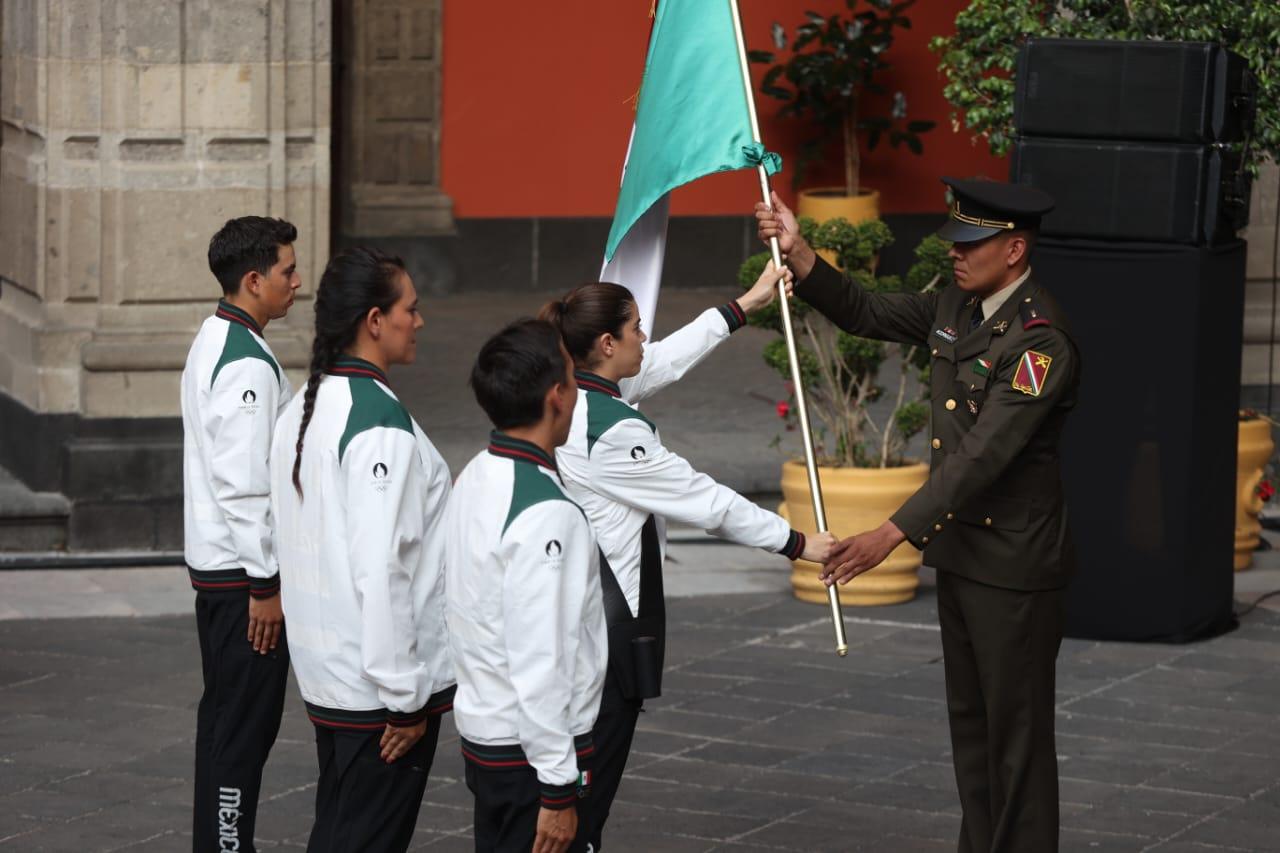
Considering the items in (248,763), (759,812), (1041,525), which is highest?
(1041,525)

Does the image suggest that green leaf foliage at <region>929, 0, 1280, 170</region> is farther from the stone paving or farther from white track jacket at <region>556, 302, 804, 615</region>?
white track jacket at <region>556, 302, 804, 615</region>

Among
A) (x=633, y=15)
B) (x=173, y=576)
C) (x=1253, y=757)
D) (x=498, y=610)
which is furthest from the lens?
(x=633, y=15)

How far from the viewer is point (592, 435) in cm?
470

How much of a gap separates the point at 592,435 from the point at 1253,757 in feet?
9.83

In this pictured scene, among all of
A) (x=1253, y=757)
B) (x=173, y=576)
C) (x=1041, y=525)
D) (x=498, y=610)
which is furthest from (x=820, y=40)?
(x=498, y=610)

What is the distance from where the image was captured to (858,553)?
5.07m

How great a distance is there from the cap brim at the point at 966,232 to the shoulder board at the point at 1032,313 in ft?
0.61

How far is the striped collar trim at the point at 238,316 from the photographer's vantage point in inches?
200

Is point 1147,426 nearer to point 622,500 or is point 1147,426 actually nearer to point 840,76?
point 622,500

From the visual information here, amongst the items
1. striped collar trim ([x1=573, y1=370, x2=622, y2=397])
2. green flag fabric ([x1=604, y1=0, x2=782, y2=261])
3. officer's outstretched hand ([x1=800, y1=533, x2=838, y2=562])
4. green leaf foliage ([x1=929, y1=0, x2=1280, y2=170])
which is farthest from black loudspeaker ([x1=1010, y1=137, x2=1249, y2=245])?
striped collar trim ([x1=573, y1=370, x2=622, y2=397])

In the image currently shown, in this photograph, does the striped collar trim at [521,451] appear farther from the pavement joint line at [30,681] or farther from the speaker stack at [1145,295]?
the speaker stack at [1145,295]

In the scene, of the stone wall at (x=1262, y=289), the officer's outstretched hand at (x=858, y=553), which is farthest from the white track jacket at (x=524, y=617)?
the stone wall at (x=1262, y=289)

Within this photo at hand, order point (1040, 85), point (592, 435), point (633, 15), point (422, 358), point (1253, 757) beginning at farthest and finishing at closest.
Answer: point (633, 15) → point (422, 358) → point (1040, 85) → point (1253, 757) → point (592, 435)

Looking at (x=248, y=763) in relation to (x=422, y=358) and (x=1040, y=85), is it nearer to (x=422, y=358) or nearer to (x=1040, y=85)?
(x=1040, y=85)
